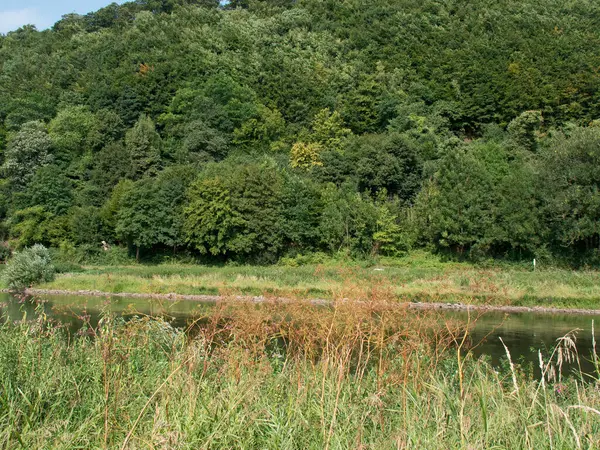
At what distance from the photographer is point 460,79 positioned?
2613 inches

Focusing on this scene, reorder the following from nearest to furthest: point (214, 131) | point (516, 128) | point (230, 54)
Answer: point (516, 128)
point (214, 131)
point (230, 54)

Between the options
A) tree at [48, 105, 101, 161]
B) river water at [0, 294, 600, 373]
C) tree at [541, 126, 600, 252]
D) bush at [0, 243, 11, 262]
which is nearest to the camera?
river water at [0, 294, 600, 373]

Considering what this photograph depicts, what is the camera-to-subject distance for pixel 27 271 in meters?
35.3

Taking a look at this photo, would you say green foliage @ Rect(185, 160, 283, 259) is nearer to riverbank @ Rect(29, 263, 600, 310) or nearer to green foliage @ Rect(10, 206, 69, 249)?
riverbank @ Rect(29, 263, 600, 310)

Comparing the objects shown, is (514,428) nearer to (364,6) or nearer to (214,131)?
(214,131)

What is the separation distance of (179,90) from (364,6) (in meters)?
38.4

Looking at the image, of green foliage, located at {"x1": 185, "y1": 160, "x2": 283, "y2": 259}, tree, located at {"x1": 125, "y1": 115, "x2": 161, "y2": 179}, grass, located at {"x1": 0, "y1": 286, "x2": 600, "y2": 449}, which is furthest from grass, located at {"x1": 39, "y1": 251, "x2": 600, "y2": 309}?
grass, located at {"x1": 0, "y1": 286, "x2": 600, "y2": 449}

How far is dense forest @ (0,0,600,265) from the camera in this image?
135ft

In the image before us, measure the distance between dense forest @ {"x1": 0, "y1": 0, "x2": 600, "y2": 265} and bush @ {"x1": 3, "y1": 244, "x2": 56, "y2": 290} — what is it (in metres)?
7.80

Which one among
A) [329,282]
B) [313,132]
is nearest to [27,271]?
[329,282]

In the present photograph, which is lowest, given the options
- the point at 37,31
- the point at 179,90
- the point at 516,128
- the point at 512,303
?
the point at 512,303

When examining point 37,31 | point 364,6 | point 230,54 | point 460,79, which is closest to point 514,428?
point 460,79

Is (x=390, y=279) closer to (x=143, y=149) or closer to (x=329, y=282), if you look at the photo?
(x=329, y=282)

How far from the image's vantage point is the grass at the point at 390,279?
28938 mm
